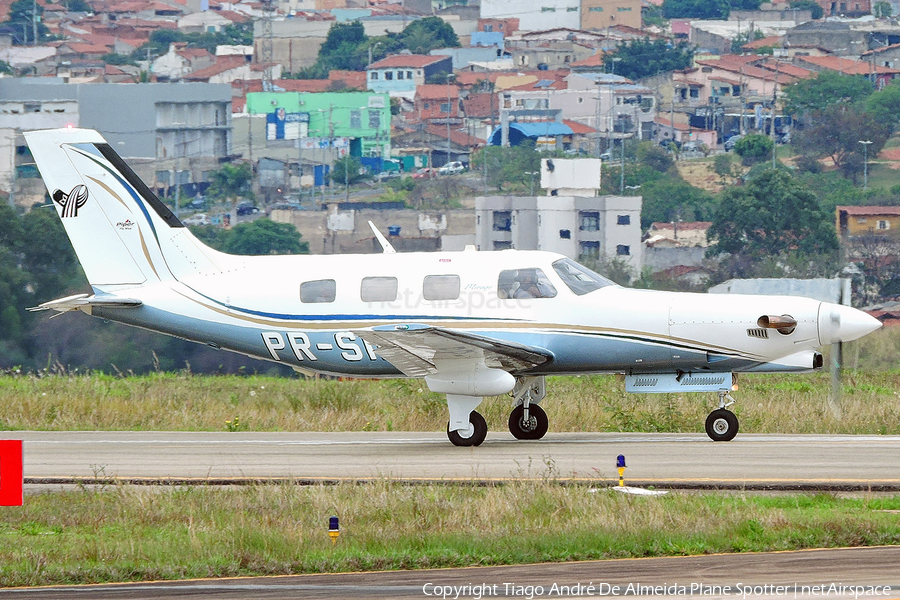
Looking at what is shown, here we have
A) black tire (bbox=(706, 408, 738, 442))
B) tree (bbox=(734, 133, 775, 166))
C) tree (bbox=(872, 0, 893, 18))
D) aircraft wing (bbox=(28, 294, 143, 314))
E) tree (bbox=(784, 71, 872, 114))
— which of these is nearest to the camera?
black tire (bbox=(706, 408, 738, 442))

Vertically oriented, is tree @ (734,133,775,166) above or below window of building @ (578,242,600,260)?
above

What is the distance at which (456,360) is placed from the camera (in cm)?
1727

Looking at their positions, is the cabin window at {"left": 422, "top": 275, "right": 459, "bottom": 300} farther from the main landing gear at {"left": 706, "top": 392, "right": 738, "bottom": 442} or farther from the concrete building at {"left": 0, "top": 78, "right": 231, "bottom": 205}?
the concrete building at {"left": 0, "top": 78, "right": 231, "bottom": 205}

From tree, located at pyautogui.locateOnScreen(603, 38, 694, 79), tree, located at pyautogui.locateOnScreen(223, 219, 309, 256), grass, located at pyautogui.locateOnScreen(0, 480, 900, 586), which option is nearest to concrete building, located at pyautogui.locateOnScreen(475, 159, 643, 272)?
tree, located at pyautogui.locateOnScreen(223, 219, 309, 256)

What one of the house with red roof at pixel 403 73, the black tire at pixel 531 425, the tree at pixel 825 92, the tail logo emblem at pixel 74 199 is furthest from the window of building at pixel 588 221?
the black tire at pixel 531 425

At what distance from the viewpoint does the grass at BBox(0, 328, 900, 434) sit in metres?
20.4

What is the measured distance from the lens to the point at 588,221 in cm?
8994

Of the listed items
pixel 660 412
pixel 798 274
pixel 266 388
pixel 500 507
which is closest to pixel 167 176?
pixel 798 274

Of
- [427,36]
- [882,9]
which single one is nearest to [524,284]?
[427,36]

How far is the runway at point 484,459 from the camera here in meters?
14.2

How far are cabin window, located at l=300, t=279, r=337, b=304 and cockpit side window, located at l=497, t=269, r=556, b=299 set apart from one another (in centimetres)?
231

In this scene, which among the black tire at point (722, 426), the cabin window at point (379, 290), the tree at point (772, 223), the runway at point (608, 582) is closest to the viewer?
the runway at point (608, 582)
